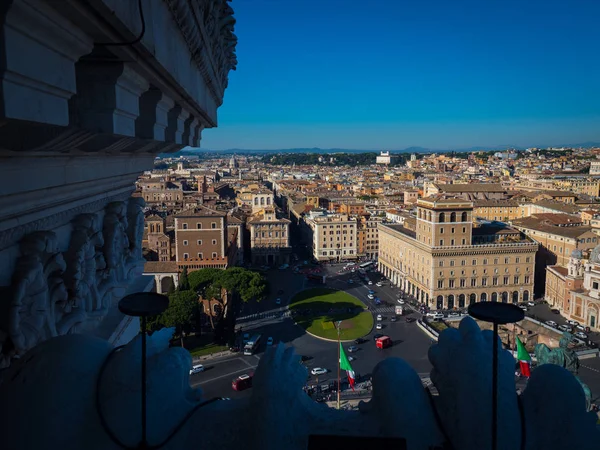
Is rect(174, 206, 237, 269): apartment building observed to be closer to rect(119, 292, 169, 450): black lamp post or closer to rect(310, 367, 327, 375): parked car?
rect(310, 367, 327, 375): parked car

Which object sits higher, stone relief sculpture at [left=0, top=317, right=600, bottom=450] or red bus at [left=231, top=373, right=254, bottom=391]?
stone relief sculpture at [left=0, top=317, right=600, bottom=450]

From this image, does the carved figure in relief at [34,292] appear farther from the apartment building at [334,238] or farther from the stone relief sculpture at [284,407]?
the apartment building at [334,238]

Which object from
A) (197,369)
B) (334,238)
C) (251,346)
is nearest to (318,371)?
(251,346)

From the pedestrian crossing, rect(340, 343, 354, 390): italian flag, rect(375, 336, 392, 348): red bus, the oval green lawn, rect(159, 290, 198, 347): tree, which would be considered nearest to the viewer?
rect(340, 343, 354, 390): italian flag

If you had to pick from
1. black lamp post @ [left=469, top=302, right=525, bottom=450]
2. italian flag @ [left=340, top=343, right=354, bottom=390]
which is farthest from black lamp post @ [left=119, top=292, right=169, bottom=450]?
italian flag @ [left=340, top=343, right=354, bottom=390]

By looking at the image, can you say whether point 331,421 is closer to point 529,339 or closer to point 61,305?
point 61,305

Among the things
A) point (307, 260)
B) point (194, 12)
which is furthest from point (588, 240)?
point (194, 12)

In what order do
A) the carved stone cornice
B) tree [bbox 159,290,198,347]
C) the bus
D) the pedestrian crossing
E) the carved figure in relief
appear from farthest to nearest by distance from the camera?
the pedestrian crossing < the bus < tree [bbox 159,290,198,347] < the carved stone cornice < the carved figure in relief
